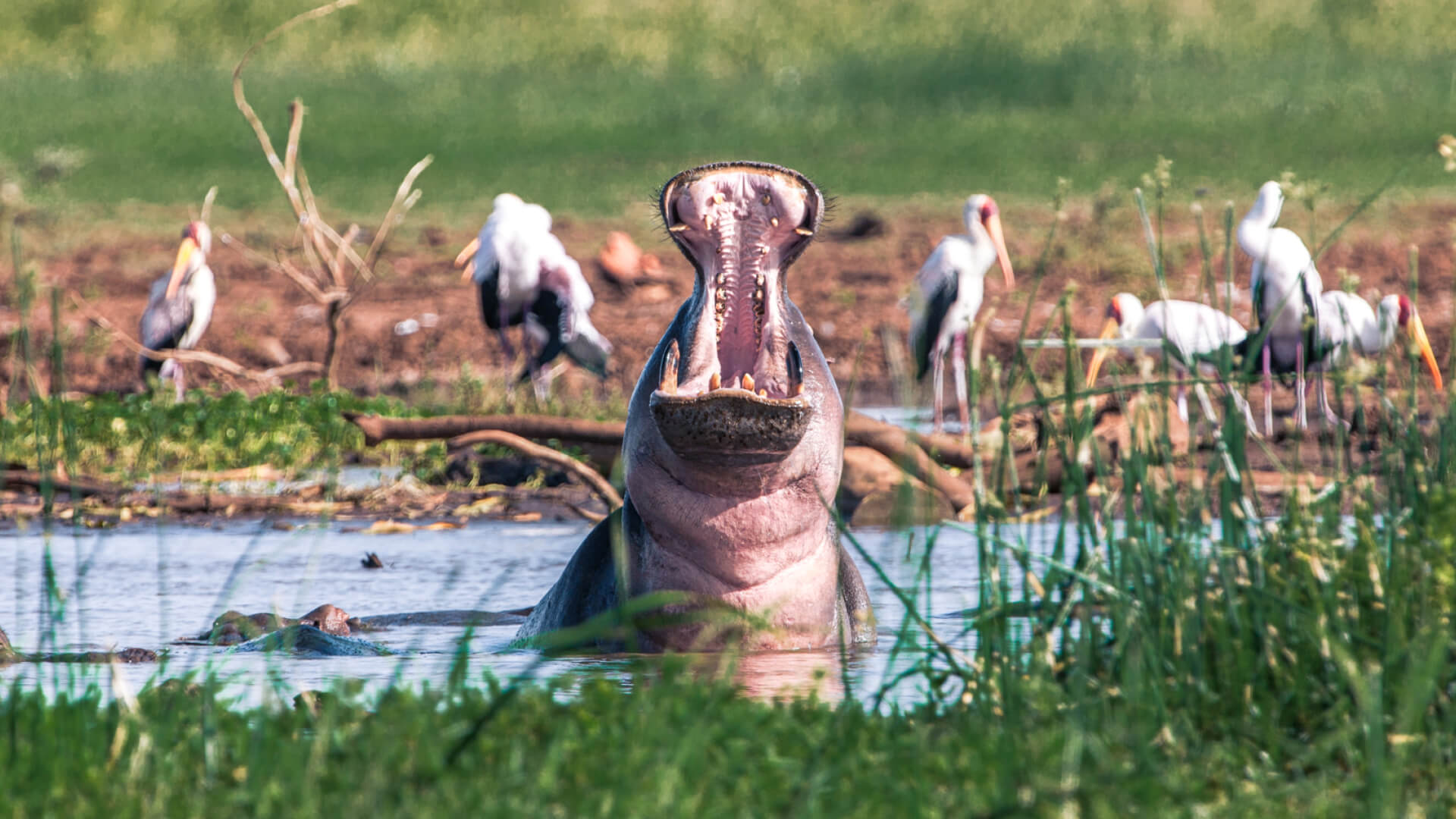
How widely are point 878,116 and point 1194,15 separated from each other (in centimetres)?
885

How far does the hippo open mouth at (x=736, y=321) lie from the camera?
3717mm

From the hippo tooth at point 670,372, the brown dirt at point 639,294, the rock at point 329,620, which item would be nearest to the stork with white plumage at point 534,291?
the brown dirt at point 639,294

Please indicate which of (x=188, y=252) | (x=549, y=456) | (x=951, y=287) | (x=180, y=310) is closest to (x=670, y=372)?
(x=549, y=456)

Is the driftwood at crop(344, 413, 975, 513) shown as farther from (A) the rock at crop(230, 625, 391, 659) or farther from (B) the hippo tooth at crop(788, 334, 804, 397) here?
(B) the hippo tooth at crop(788, 334, 804, 397)

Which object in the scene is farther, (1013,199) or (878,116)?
(878,116)

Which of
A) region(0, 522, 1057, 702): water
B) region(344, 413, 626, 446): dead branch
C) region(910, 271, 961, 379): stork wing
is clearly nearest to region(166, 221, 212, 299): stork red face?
region(910, 271, 961, 379): stork wing

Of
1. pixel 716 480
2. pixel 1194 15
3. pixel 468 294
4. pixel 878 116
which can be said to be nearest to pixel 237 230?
pixel 468 294

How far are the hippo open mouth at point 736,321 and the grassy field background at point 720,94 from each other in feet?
57.0

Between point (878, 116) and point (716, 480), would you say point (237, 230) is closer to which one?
point (878, 116)

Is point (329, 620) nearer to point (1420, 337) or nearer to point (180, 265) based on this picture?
point (1420, 337)

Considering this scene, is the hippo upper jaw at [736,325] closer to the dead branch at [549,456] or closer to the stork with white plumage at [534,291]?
the dead branch at [549,456]

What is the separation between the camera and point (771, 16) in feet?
116

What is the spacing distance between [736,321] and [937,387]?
305 inches

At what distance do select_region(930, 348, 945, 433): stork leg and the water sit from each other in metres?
3.94
